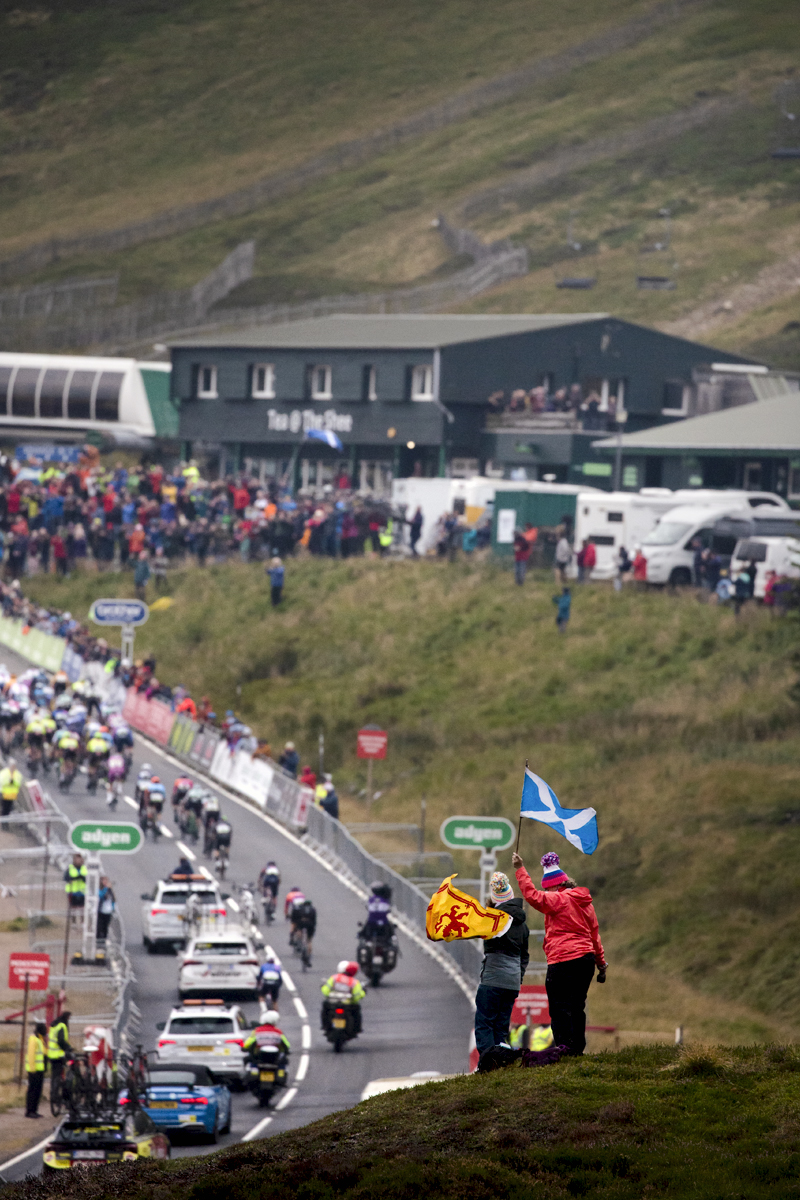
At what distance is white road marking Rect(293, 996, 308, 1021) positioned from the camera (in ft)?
113

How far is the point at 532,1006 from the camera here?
28.9 m

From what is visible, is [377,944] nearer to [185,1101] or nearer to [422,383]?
[185,1101]

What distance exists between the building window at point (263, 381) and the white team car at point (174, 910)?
38872 millimetres

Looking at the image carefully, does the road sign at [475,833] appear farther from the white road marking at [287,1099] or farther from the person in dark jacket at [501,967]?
the person in dark jacket at [501,967]

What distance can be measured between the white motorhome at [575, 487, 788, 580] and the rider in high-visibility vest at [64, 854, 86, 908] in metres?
21.9

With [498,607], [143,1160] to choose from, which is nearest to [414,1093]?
[143,1160]

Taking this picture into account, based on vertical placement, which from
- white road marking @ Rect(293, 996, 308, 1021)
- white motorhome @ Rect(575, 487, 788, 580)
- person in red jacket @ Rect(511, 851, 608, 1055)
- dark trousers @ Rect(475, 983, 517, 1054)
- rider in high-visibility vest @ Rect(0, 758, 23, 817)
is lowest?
white road marking @ Rect(293, 996, 308, 1021)

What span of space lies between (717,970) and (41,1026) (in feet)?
42.3

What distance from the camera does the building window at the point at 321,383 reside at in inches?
2891

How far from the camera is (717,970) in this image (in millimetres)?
35875

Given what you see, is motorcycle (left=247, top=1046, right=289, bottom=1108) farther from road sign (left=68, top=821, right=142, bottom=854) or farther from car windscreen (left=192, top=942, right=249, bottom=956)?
road sign (left=68, top=821, right=142, bottom=854)

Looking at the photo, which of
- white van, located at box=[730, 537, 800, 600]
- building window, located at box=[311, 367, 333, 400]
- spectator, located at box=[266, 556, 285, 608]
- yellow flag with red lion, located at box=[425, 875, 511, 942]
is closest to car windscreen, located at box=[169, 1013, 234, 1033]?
yellow flag with red lion, located at box=[425, 875, 511, 942]

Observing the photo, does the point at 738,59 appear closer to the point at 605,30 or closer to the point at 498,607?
the point at 605,30

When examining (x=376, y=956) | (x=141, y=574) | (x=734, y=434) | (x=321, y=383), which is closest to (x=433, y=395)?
(x=321, y=383)
